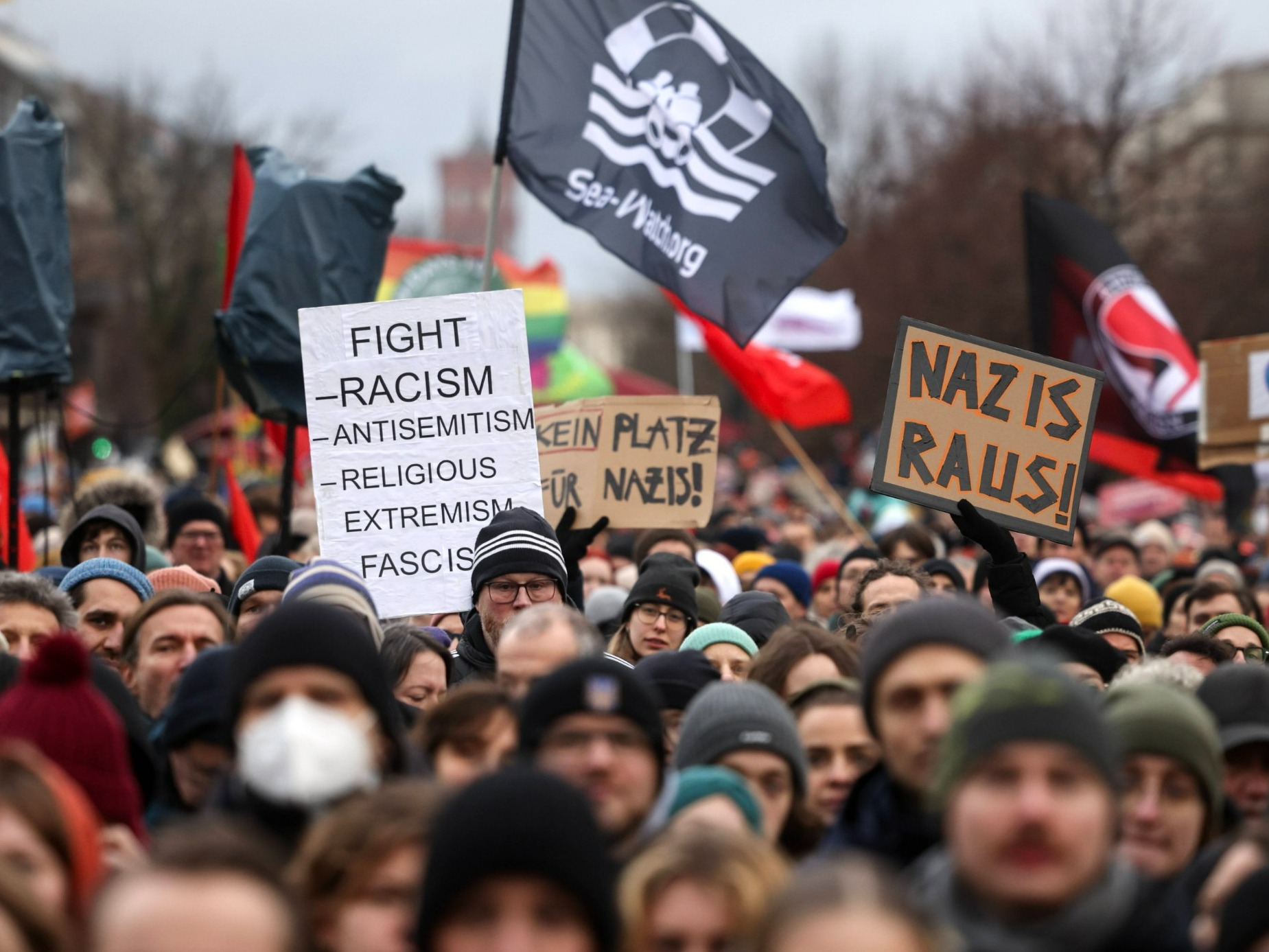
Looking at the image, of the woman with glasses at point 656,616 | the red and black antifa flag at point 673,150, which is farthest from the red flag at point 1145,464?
the woman with glasses at point 656,616

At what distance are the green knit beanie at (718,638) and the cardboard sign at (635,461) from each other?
2869mm

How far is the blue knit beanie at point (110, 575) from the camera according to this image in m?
7.16

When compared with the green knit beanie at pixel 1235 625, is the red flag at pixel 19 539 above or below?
above

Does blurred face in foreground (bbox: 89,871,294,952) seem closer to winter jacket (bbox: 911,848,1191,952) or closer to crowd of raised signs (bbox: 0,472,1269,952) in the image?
crowd of raised signs (bbox: 0,472,1269,952)

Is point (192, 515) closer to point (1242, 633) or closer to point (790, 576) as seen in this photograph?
point (790, 576)

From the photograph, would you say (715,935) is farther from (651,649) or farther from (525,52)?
(525,52)

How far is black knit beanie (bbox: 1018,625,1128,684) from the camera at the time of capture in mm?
6383

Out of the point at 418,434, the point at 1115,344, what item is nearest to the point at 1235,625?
the point at 418,434

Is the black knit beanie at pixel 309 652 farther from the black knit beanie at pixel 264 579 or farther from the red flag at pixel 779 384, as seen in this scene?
the red flag at pixel 779 384

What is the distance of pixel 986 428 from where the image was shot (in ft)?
26.1

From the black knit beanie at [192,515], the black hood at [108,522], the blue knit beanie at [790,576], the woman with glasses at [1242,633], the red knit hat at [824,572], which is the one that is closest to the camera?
the woman with glasses at [1242,633]

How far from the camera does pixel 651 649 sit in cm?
769

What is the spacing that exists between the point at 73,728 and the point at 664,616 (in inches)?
151

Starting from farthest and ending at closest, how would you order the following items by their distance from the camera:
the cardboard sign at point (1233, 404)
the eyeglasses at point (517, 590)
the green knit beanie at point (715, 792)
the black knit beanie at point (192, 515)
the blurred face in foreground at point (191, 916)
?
the cardboard sign at point (1233, 404) < the black knit beanie at point (192, 515) < the eyeglasses at point (517, 590) < the green knit beanie at point (715, 792) < the blurred face in foreground at point (191, 916)
